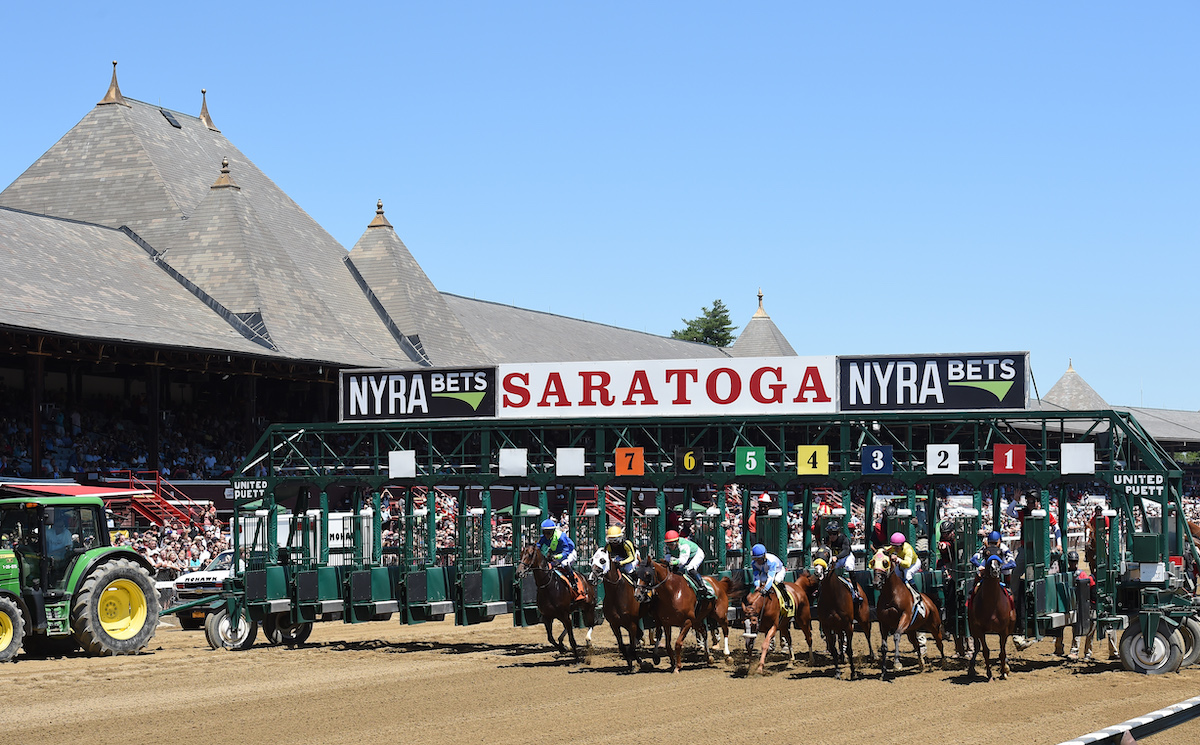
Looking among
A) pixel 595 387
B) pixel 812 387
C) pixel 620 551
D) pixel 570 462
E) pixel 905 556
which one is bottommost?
pixel 905 556

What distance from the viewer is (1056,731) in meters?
12.7

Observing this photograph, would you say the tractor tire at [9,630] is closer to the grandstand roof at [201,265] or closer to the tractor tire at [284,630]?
the tractor tire at [284,630]

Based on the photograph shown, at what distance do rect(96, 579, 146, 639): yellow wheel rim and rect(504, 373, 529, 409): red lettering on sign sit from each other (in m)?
6.15

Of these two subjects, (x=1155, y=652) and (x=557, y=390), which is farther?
(x=557, y=390)

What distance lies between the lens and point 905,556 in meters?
17.5

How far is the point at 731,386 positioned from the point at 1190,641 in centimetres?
728

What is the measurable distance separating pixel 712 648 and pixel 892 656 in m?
2.44

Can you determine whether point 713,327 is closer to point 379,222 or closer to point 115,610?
point 379,222

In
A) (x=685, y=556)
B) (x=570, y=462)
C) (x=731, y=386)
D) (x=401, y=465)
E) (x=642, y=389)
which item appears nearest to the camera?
(x=685, y=556)

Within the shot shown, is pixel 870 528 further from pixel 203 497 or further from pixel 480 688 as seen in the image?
pixel 203 497

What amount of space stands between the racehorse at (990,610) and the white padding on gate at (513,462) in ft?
26.0

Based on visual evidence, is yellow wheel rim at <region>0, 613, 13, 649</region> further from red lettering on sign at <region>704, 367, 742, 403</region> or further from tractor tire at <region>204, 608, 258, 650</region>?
red lettering on sign at <region>704, 367, 742, 403</region>

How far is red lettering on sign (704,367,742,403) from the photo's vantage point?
70.7 feet

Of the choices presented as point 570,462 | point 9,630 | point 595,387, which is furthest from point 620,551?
point 9,630
